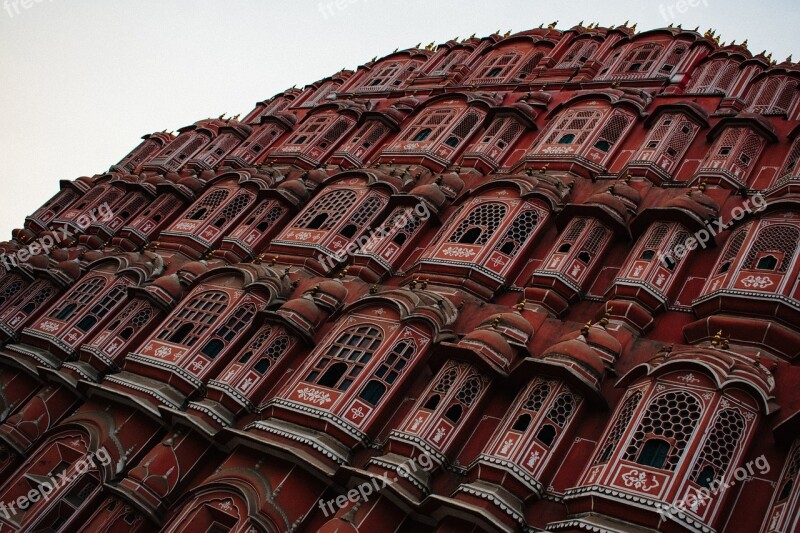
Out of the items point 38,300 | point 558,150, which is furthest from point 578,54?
point 38,300

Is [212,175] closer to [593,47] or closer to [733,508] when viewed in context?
[593,47]

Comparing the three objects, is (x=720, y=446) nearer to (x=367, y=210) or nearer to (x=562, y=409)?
(x=562, y=409)

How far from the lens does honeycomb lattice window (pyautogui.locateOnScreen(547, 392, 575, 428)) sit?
15656mm

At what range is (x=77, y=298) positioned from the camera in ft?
86.9

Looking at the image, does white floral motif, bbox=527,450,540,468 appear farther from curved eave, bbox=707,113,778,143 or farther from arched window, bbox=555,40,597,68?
arched window, bbox=555,40,597,68

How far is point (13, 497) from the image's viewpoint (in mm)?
20250

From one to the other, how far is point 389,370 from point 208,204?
14.6 m

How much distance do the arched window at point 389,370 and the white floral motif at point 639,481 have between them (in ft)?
21.3

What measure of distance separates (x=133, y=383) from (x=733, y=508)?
1586 centimetres

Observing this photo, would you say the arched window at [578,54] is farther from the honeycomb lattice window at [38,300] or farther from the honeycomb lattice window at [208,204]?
the honeycomb lattice window at [38,300]

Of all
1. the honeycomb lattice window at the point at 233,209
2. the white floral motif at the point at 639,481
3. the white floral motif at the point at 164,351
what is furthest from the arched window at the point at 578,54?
the white floral motif at the point at 639,481

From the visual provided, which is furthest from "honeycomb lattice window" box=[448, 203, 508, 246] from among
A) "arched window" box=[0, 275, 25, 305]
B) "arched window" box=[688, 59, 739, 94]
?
"arched window" box=[0, 275, 25, 305]

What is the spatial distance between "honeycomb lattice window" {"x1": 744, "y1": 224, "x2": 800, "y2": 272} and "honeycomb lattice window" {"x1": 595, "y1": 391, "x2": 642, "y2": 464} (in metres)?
4.54

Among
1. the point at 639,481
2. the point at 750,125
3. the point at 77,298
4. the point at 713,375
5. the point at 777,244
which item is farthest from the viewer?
the point at 77,298
